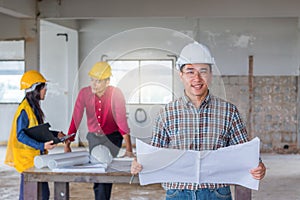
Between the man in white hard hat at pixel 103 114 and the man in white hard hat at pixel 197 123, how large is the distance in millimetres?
1326

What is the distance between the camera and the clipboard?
3309 millimetres

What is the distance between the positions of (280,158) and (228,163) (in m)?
7.79

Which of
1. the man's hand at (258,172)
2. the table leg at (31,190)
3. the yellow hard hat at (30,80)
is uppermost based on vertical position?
the yellow hard hat at (30,80)

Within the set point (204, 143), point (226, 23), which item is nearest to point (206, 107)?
point (204, 143)

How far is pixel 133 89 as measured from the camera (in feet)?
11.3

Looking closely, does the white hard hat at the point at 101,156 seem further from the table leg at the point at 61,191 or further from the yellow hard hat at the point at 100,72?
the yellow hard hat at the point at 100,72

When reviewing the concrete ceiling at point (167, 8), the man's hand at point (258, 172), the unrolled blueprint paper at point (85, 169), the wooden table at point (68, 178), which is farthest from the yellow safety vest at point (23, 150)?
the concrete ceiling at point (167, 8)

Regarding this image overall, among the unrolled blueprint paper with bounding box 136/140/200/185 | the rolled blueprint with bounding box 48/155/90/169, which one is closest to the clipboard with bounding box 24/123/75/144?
the rolled blueprint with bounding box 48/155/90/169

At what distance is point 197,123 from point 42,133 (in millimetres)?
1515

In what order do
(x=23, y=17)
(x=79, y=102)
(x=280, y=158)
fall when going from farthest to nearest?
(x=280, y=158)
(x=23, y=17)
(x=79, y=102)

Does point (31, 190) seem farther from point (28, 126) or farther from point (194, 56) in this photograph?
point (194, 56)

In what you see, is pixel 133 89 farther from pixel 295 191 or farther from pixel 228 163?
pixel 295 191

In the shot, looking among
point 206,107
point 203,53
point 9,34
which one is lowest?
point 206,107

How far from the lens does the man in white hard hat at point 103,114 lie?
3.58 meters
